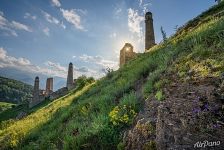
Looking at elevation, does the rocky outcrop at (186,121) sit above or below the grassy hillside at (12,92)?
below

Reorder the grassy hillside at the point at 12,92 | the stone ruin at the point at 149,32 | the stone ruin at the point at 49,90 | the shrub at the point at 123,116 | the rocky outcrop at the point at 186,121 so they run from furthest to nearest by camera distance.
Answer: the grassy hillside at the point at 12,92, the stone ruin at the point at 49,90, the stone ruin at the point at 149,32, the shrub at the point at 123,116, the rocky outcrop at the point at 186,121

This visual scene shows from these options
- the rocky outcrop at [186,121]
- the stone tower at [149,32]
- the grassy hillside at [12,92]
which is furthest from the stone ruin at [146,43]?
the grassy hillside at [12,92]

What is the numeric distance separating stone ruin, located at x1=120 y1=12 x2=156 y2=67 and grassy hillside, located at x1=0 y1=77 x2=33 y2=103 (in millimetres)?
134043

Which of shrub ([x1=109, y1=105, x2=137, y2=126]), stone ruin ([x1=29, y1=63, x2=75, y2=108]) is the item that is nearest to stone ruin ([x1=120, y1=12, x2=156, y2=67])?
stone ruin ([x1=29, y1=63, x2=75, y2=108])

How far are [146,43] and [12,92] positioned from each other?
15701cm

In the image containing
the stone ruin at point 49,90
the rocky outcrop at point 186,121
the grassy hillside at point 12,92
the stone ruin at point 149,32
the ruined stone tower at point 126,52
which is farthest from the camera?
the grassy hillside at point 12,92

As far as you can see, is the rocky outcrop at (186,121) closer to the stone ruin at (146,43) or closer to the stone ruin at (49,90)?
the stone ruin at (146,43)

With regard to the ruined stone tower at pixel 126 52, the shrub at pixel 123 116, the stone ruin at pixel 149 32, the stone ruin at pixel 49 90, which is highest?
the stone ruin at pixel 149 32

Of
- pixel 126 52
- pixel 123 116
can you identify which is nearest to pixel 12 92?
pixel 126 52

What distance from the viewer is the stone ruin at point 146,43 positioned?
26812mm

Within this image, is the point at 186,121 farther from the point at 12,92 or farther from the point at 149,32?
the point at 12,92

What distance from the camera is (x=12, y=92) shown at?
16475cm

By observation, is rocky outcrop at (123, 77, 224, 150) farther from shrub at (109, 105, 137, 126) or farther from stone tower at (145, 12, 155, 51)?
→ stone tower at (145, 12, 155, 51)

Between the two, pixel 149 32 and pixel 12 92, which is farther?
pixel 12 92
